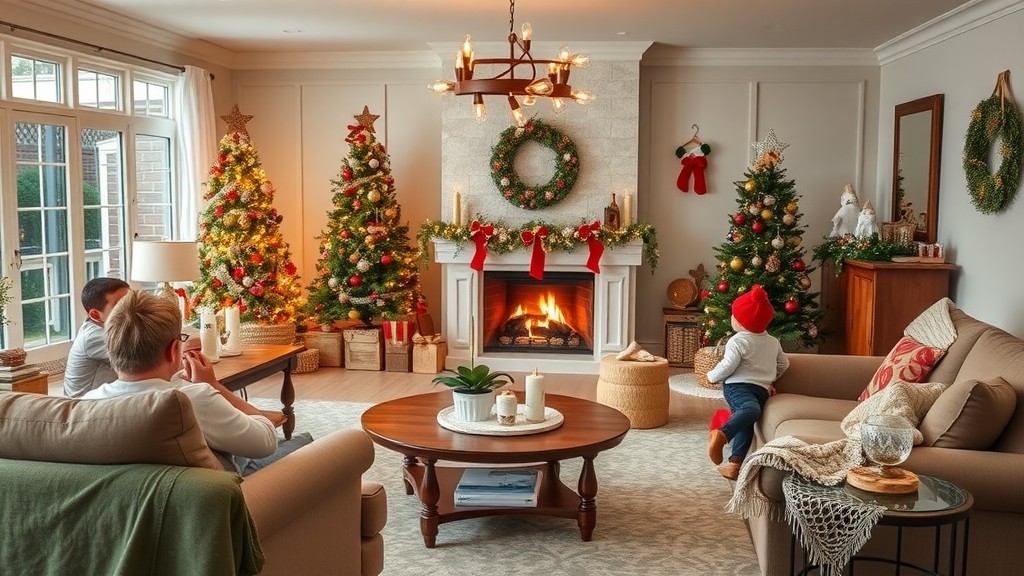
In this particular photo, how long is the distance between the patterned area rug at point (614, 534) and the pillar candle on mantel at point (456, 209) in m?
3.03

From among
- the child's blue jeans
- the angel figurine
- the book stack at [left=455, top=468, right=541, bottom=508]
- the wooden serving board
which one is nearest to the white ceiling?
the angel figurine

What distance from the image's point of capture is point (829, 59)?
8117 mm

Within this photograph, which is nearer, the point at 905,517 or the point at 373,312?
the point at 905,517

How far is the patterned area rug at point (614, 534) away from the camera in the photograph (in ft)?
12.6

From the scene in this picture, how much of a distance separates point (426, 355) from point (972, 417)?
506cm

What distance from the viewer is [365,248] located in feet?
26.0

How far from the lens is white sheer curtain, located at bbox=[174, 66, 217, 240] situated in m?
7.78

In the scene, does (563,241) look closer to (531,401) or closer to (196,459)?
(531,401)

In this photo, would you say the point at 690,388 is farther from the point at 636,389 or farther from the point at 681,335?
the point at 636,389

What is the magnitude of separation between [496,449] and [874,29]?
16.3ft

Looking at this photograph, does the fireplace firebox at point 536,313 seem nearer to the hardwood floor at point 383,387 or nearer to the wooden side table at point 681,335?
the hardwood floor at point 383,387

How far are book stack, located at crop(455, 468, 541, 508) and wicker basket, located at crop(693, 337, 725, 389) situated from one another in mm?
3265

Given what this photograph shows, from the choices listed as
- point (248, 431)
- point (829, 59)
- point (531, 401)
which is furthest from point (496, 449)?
point (829, 59)

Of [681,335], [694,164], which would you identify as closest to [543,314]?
[681,335]
